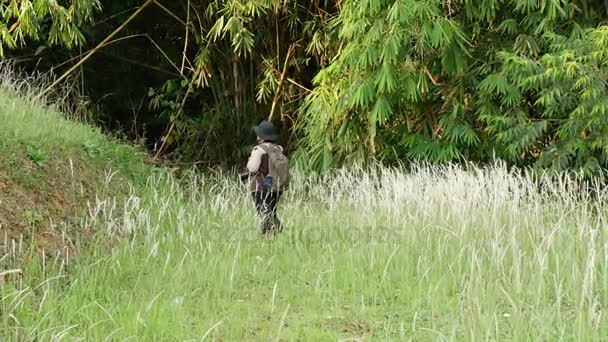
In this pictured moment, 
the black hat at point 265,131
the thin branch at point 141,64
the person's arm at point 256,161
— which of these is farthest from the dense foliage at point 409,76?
the person's arm at point 256,161

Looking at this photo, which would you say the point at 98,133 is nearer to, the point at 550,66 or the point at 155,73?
the point at 155,73

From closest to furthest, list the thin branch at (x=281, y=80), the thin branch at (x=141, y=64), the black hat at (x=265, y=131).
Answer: the black hat at (x=265, y=131) → the thin branch at (x=281, y=80) → the thin branch at (x=141, y=64)

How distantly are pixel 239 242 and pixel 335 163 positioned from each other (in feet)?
9.06

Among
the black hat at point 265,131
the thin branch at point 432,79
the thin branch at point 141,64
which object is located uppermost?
the thin branch at point 432,79

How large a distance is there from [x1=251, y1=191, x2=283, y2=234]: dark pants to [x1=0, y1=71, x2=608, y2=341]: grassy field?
0.35ft

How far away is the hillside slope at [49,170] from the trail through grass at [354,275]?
0.35 meters

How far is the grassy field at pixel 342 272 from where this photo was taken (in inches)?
96.7

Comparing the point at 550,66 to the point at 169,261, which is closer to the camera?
the point at 169,261

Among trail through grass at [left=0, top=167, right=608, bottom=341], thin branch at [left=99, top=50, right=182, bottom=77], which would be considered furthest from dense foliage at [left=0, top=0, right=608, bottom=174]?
trail through grass at [left=0, top=167, right=608, bottom=341]

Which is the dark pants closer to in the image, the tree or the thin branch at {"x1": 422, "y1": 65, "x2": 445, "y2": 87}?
the tree

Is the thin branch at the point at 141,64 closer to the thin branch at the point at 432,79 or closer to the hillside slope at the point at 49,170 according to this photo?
the hillside slope at the point at 49,170

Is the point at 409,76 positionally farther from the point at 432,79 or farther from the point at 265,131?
the point at 265,131

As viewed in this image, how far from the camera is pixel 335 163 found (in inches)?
252

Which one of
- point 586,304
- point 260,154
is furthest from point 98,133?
point 586,304
